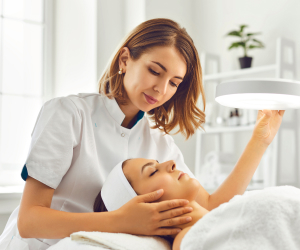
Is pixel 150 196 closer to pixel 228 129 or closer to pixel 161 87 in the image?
pixel 161 87

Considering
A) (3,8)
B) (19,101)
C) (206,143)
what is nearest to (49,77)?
(19,101)

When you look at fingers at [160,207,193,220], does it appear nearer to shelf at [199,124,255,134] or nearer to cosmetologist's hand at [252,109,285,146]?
cosmetologist's hand at [252,109,285,146]

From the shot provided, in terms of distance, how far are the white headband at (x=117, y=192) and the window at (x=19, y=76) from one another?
5.06ft

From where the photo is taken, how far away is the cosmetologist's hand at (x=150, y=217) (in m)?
1.00

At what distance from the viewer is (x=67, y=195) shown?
130 cm

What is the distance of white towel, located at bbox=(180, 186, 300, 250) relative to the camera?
0.77m

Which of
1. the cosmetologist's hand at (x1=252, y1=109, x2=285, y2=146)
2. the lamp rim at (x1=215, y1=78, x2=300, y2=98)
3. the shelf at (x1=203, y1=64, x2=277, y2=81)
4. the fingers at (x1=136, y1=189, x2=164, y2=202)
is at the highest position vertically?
the shelf at (x1=203, y1=64, x2=277, y2=81)

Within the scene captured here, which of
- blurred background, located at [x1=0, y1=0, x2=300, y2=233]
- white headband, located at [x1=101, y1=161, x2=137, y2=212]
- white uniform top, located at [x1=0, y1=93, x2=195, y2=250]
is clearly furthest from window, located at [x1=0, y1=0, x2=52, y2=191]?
white headband, located at [x1=101, y1=161, x2=137, y2=212]

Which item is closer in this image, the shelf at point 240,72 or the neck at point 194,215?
the neck at point 194,215

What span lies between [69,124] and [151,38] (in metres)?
0.49

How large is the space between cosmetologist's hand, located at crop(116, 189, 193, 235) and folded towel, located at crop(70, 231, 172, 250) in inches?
1.6

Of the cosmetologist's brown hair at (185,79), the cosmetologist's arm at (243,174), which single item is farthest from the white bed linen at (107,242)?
the cosmetologist's brown hair at (185,79)

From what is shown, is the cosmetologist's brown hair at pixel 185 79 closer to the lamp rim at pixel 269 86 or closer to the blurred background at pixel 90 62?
the lamp rim at pixel 269 86

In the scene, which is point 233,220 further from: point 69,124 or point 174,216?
point 69,124
